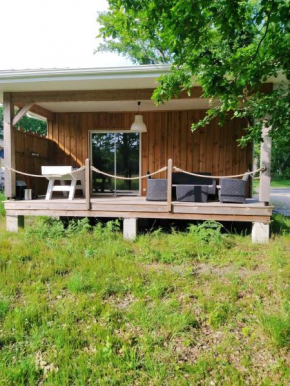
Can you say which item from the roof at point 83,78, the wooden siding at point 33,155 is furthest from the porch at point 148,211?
the roof at point 83,78

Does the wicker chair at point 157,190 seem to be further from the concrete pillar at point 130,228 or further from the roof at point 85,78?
the roof at point 85,78

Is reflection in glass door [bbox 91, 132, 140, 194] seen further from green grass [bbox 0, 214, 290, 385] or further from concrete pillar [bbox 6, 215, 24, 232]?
green grass [bbox 0, 214, 290, 385]

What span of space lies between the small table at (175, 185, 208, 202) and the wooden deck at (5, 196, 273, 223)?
0.20 meters

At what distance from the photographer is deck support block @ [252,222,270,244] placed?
14.9 ft

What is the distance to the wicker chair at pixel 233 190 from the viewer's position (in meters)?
4.79

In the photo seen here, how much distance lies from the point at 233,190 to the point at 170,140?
3.10 meters

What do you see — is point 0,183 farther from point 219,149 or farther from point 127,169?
point 219,149

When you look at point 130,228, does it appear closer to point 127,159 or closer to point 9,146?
point 9,146

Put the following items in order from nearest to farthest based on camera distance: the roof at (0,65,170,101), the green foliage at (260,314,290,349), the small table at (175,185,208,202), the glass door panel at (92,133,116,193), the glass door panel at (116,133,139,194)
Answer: the green foliage at (260,314,290,349), the roof at (0,65,170,101), the small table at (175,185,208,202), the glass door panel at (116,133,139,194), the glass door panel at (92,133,116,193)

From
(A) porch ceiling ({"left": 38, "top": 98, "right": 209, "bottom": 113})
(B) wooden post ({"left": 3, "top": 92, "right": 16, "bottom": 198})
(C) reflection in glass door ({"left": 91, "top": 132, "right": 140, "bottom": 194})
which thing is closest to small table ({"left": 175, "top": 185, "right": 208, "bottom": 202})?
(A) porch ceiling ({"left": 38, "top": 98, "right": 209, "bottom": 113})

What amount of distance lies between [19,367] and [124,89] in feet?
14.7

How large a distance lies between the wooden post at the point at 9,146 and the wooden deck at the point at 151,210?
36 cm

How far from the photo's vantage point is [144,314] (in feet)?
8.47

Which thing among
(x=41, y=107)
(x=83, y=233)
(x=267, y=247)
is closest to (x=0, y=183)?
(x=41, y=107)
